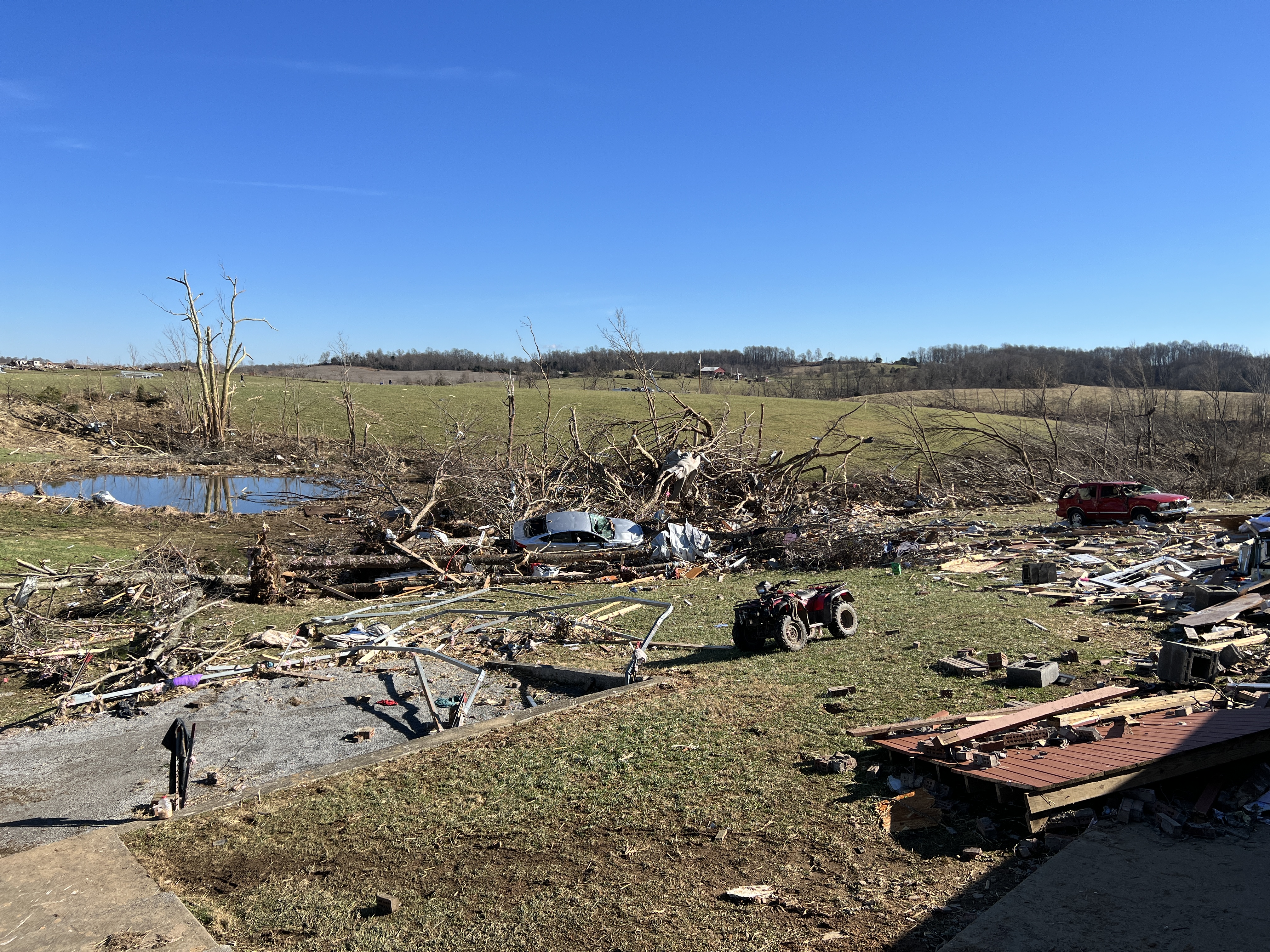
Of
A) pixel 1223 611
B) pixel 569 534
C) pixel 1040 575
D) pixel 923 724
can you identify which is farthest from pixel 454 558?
pixel 1223 611

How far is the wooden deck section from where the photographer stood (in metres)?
4.89

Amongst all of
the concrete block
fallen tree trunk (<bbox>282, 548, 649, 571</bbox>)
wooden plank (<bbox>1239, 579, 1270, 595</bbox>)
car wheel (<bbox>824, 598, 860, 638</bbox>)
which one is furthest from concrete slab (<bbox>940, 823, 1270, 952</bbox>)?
fallen tree trunk (<bbox>282, 548, 649, 571</bbox>)

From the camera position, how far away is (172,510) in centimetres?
2616

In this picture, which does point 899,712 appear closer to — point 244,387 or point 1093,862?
point 1093,862

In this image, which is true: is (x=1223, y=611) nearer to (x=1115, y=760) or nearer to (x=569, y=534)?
(x=1115, y=760)

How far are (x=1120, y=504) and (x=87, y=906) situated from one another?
814 inches

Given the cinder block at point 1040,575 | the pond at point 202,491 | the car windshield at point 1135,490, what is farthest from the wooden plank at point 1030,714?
the pond at point 202,491

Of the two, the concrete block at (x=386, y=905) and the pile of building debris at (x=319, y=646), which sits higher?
the concrete block at (x=386, y=905)

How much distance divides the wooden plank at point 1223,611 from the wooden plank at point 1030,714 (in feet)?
9.58

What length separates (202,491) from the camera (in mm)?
34000

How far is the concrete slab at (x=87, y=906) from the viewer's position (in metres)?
4.01

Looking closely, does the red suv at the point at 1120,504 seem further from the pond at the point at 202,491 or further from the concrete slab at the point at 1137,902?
the pond at the point at 202,491

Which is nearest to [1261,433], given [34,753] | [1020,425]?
[1020,425]

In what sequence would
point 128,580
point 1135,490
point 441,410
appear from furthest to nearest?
point 441,410 < point 1135,490 < point 128,580
